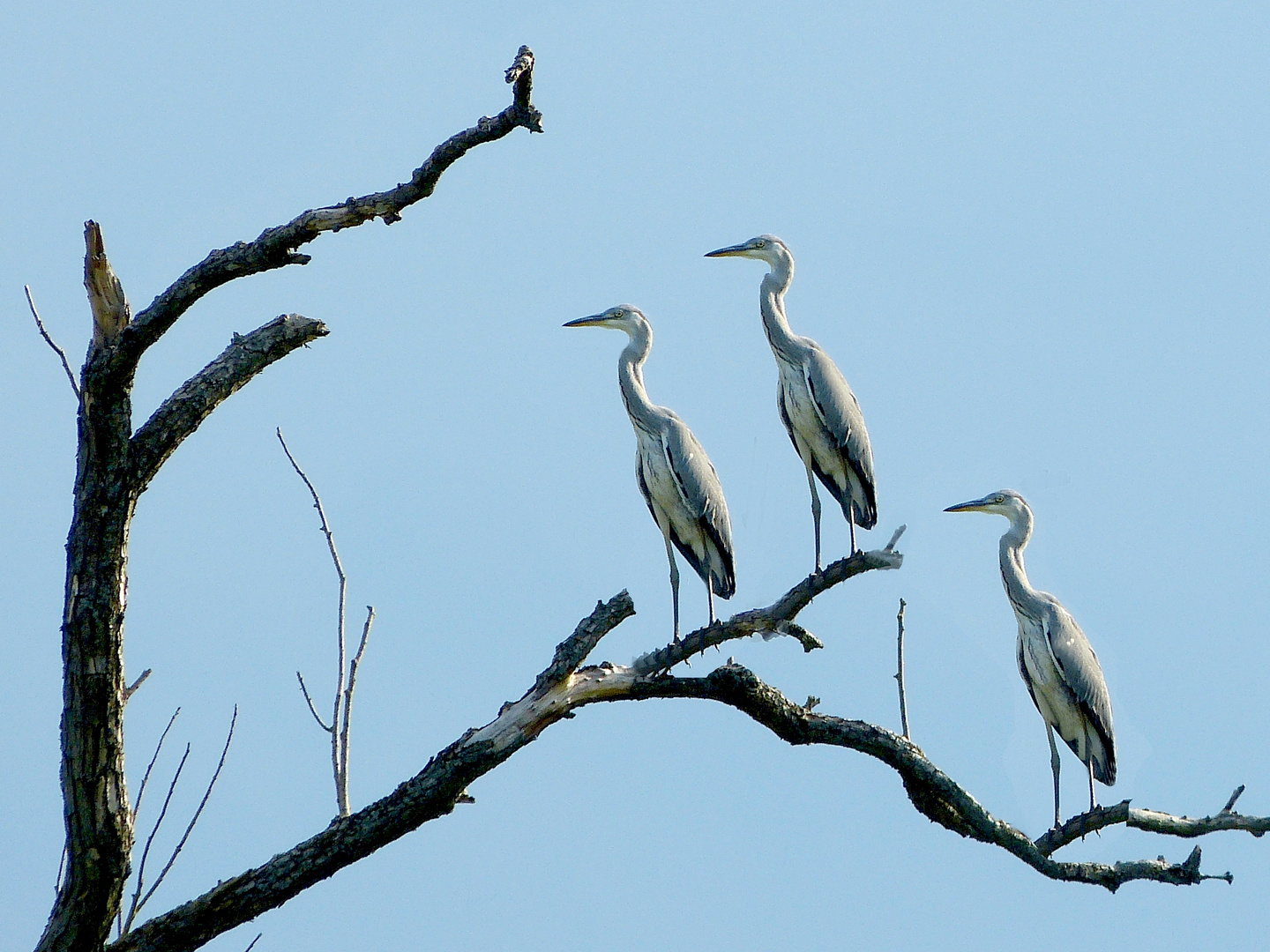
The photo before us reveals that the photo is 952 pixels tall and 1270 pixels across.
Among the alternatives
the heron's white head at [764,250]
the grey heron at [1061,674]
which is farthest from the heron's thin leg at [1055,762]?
the heron's white head at [764,250]

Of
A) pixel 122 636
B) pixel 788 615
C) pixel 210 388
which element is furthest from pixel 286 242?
pixel 788 615

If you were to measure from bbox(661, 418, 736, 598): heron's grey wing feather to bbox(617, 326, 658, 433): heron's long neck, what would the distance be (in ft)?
0.50

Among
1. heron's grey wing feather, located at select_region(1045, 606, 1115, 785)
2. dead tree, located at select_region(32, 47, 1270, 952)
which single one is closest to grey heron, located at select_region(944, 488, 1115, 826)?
heron's grey wing feather, located at select_region(1045, 606, 1115, 785)

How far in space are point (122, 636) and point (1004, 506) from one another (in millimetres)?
4939

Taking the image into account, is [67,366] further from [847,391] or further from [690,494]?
[847,391]

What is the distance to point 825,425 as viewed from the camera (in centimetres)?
811

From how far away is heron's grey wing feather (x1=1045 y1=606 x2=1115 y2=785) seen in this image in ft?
25.6

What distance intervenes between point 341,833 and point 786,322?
432 cm

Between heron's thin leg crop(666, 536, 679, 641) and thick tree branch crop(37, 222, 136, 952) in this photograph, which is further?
heron's thin leg crop(666, 536, 679, 641)

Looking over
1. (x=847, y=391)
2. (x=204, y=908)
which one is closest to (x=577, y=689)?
(x=204, y=908)

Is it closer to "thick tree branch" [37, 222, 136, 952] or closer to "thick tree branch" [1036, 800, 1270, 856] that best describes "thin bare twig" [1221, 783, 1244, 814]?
"thick tree branch" [1036, 800, 1270, 856]

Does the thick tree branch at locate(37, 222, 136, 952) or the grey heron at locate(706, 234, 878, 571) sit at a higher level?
the grey heron at locate(706, 234, 878, 571)

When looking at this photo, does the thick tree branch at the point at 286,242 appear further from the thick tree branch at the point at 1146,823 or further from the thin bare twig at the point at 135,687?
the thick tree branch at the point at 1146,823

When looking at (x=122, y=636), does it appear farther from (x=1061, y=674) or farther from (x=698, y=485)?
(x=1061, y=674)
